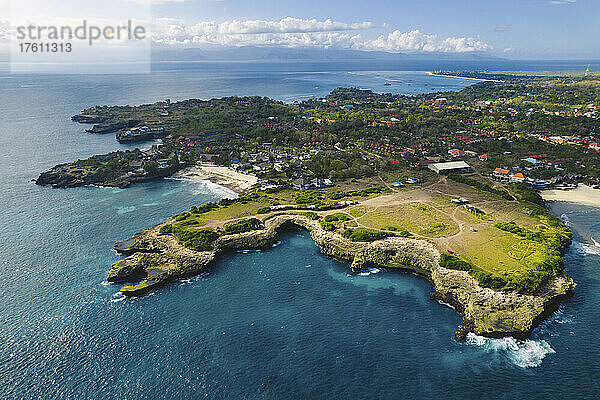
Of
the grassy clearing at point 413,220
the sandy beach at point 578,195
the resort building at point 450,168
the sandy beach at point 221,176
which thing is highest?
the resort building at point 450,168

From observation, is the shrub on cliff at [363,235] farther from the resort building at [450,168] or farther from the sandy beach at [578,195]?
the sandy beach at [578,195]

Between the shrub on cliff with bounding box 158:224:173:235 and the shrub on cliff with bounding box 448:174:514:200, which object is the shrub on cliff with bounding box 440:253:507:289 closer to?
the shrub on cliff with bounding box 448:174:514:200

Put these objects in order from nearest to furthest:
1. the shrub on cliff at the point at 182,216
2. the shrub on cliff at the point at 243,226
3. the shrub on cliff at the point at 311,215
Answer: the shrub on cliff at the point at 243,226 < the shrub on cliff at the point at 311,215 < the shrub on cliff at the point at 182,216

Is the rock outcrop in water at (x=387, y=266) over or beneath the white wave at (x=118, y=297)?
over

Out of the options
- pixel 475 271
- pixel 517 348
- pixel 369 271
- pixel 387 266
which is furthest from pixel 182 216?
pixel 517 348

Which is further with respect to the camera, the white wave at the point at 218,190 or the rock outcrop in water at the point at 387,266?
the white wave at the point at 218,190

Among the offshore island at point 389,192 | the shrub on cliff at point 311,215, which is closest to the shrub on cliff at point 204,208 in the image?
the offshore island at point 389,192
